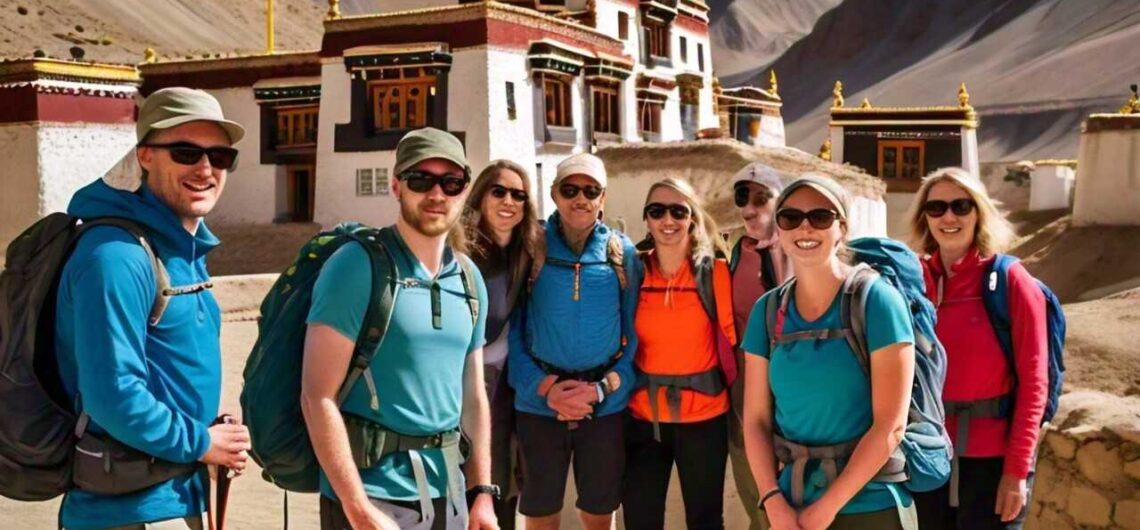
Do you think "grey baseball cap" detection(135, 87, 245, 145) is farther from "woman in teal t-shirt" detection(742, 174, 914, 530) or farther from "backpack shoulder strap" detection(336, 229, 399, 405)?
"woman in teal t-shirt" detection(742, 174, 914, 530)

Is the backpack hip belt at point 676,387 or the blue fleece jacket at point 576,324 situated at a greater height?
the blue fleece jacket at point 576,324

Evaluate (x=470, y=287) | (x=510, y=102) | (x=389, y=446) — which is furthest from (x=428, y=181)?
(x=510, y=102)

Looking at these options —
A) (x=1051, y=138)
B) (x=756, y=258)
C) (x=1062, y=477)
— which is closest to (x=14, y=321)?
(x=756, y=258)

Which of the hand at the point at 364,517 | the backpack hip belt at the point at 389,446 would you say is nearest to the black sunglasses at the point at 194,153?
the backpack hip belt at the point at 389,446

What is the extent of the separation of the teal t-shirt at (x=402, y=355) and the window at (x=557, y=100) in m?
19.5

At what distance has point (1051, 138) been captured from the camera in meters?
60.6

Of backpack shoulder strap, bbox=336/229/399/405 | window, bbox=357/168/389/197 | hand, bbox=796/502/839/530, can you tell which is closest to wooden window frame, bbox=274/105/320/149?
window, bbox=357/168/389/197

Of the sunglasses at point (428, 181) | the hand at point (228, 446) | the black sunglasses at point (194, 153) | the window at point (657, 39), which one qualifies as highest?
the window at point (657, 39)

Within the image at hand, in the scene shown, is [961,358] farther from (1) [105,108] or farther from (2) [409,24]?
(1) [105,108]

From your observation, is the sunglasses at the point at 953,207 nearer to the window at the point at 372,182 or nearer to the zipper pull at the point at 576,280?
the zipper pull at the point at 576,280

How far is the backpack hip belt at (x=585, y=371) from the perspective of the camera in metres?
4.68

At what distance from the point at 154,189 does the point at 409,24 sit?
19.0 m

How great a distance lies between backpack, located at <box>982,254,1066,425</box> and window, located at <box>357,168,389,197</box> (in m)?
18.8

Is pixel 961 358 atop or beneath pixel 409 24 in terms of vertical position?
beneath
